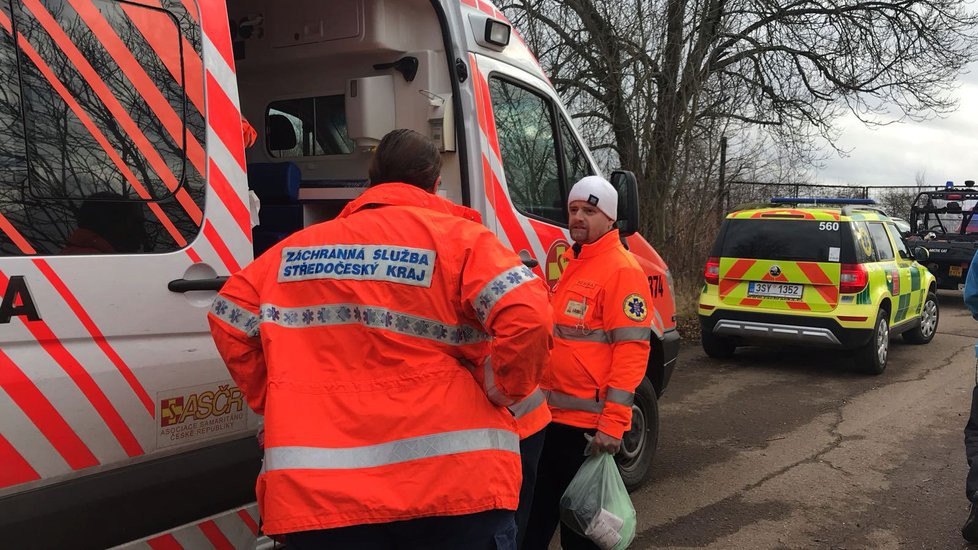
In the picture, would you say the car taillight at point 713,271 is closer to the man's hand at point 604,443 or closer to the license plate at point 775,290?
the license plate at point 775,290

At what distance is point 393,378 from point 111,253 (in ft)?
3.12

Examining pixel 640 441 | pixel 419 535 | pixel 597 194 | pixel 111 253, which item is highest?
pixel 597 194

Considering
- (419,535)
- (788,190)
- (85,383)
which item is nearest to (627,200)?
(419,535)

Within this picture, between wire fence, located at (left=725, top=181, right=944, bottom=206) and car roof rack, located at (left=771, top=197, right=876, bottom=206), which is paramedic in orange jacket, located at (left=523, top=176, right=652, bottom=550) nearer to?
car roof rack, located at (left=771, top=197, right=876, bottom=206)

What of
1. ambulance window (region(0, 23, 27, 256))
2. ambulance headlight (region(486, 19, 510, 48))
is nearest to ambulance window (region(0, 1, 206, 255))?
ambulance window (region(0, 23, 27, 256))

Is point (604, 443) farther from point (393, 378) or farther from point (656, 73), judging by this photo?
point (656, 73)

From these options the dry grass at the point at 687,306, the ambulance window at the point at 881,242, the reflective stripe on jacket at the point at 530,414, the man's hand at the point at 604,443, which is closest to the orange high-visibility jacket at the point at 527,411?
the reflective stripe on jacket at the point at 530,414

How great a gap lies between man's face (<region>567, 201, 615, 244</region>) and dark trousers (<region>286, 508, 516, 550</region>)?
137 cm

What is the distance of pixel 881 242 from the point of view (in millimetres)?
8547

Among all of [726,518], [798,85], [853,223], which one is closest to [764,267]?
[853,223]

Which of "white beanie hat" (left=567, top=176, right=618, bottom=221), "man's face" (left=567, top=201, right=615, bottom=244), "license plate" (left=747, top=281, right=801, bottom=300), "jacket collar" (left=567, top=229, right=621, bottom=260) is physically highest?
"white beanie hat" (left=567, top=176, right=618, bottom=221)

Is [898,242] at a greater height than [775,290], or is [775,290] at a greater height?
[898,242]

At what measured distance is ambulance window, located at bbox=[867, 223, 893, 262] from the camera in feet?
27.3

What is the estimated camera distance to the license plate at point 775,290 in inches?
309
